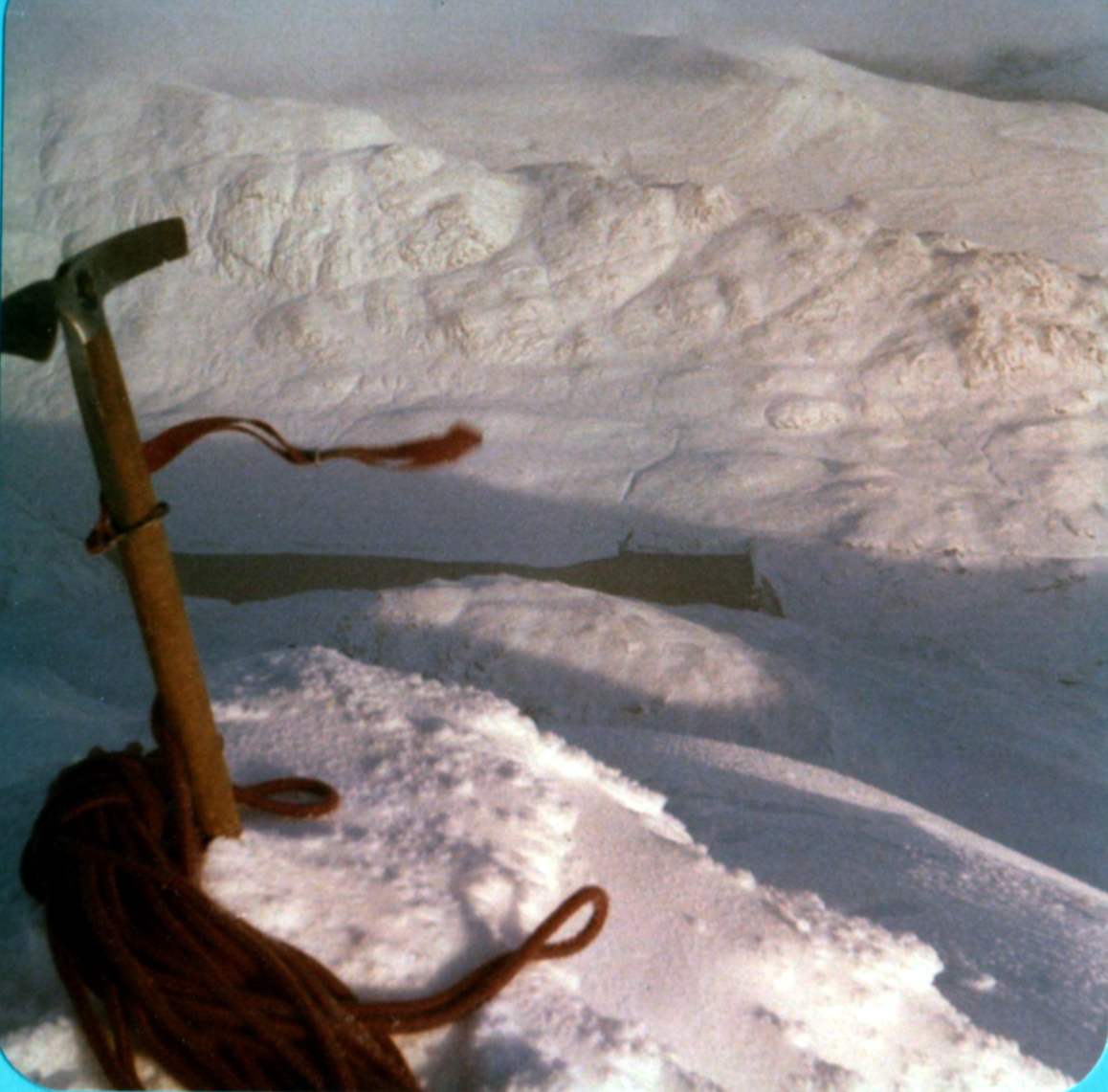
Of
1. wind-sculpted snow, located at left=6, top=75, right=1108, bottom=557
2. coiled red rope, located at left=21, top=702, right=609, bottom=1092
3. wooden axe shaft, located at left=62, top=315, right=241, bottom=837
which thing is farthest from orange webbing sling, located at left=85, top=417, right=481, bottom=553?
wind-sculpted snow, located at left=6, top=75, right=1108, bottom=557

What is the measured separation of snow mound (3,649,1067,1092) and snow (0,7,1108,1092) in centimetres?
1

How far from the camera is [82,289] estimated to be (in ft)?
1.15

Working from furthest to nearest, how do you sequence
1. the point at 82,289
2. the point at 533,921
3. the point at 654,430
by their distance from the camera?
the point at 654,430 → the point at 533,921 → the point at 82,289

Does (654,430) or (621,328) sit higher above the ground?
(621,328)

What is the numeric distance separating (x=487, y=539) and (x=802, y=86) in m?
0.79

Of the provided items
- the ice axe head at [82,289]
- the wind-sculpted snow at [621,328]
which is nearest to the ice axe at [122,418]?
the ice axe head at [82,289]

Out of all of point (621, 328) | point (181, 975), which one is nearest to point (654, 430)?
point (621, 328)

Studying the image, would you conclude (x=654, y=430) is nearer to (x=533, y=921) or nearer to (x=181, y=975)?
(x=533, y=921)

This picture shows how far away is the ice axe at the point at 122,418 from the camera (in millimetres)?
347

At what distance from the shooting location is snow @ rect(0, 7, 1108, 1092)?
0.73 meters

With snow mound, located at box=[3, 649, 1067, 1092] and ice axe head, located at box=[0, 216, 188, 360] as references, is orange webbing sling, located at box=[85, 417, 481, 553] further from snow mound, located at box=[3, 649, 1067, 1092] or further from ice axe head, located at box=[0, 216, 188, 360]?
snow mound, located at box=[3, 649, 1067, 1092]

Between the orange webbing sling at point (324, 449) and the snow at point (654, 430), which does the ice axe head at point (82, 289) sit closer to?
the orange webbing sling at point (324, 449)

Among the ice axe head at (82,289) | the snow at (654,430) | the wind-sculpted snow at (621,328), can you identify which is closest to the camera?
the ice axe head at (82,289)

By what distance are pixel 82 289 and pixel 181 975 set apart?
0.29 metres
